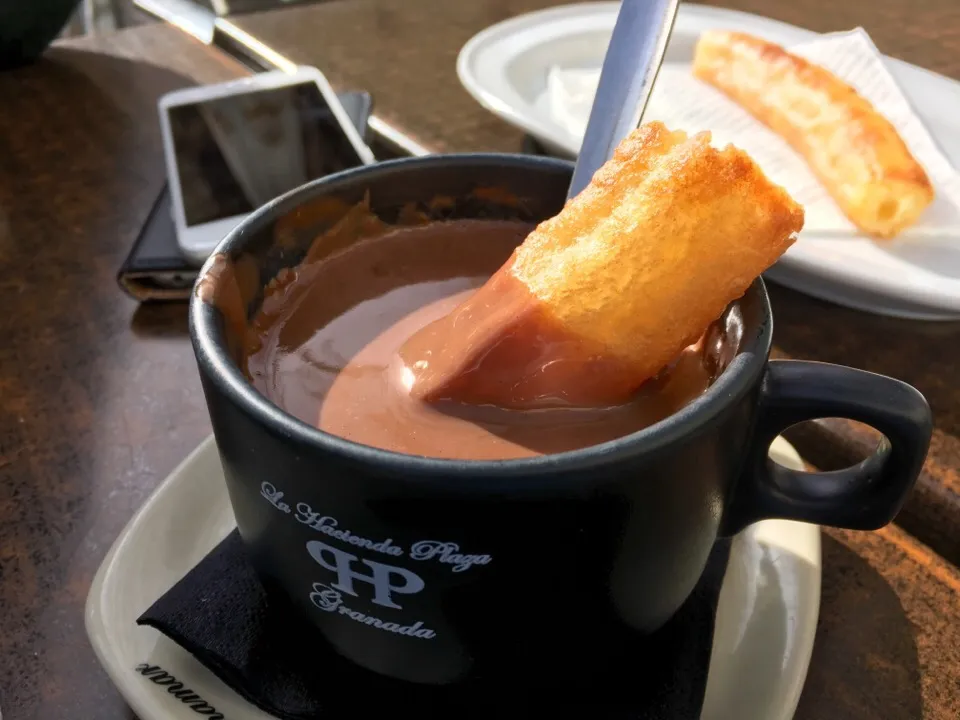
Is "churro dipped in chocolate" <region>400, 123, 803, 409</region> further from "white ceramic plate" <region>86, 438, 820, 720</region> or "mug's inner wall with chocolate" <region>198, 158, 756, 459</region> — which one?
"white ceramic plate" <region>86, 438, 820, 720</region>

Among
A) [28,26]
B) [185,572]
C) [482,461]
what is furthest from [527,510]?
[28,26]

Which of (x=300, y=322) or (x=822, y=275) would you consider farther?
(x=822, y=275)

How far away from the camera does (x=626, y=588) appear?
0.34 m

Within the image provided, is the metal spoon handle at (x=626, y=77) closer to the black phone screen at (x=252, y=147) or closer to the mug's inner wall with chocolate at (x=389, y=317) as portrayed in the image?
the mug's inner wall with chocolate at (x=389, y=317)

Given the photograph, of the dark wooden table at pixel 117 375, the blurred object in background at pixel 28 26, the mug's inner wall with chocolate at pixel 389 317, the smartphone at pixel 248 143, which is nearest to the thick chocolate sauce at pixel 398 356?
the mug's inner wall with chocolate at pixel 389 317

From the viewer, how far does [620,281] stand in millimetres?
372

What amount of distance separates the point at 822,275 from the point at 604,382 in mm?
342

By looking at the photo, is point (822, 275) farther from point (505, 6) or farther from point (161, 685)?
point (505, 6)

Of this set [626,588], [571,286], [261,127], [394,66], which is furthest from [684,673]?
[394,66]

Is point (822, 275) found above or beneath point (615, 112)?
beneath

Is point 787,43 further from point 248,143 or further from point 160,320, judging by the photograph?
point 160,320

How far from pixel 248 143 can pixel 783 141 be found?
545 mm

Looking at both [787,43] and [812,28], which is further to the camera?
[812,28]

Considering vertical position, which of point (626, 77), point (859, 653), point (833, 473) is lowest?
point (859, 653)
